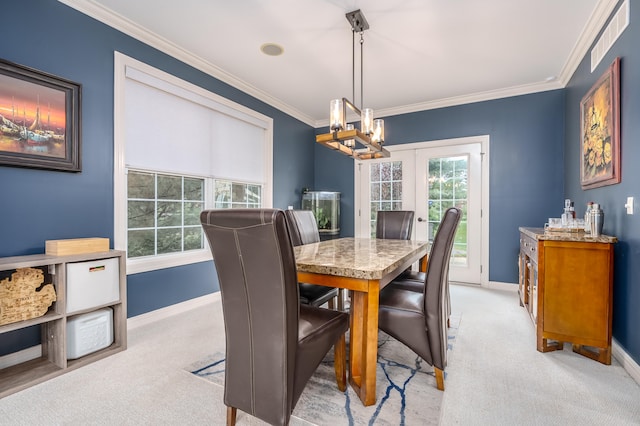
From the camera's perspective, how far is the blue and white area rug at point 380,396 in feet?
4.84

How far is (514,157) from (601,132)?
58.2 inches

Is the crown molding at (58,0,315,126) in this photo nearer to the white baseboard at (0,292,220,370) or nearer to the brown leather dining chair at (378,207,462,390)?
the white baseboard at (0,292,220,370)

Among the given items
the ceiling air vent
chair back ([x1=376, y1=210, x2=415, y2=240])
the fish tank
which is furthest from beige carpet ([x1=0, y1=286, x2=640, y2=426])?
the fish tank

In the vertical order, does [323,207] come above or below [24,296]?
above

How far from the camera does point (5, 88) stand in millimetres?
1943

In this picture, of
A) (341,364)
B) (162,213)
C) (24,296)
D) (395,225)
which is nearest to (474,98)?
(395,225)

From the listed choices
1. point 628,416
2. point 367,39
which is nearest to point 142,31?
point 367,39

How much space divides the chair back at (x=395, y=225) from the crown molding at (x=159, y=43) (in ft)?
7.62

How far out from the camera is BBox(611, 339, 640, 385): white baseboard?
182 cm

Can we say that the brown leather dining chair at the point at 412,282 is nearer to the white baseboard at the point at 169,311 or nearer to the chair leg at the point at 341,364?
the chair leg at the point at 341,364

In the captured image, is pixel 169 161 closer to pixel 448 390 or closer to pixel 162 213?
pixel 162 213

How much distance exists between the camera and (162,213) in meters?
3.04

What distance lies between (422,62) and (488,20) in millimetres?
778

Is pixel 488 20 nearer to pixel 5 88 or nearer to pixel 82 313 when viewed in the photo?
pixel 5 88
